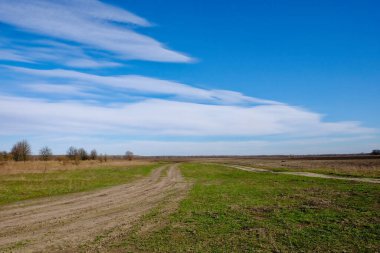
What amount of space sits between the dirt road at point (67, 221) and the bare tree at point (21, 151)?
9676cm

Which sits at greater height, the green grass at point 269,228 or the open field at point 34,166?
the open field at point 34,166

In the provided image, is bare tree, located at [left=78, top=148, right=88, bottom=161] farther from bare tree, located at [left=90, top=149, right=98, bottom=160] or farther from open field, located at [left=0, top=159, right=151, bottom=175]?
open field, located at [left=0, top=159, right=151, bottom=175]

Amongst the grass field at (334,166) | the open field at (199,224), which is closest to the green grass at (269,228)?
the open field at (199,224)

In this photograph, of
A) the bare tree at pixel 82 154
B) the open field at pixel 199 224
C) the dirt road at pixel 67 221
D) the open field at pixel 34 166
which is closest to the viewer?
the open field at pixel 199 224

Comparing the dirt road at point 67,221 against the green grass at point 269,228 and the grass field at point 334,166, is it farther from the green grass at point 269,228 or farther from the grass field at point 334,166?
the grass field at point 334,166

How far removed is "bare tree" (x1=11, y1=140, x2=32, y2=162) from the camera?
4272 inches

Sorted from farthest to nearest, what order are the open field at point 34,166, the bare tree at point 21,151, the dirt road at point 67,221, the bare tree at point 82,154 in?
the bare tree at point 82,154 < the bare tree at point 21,151 < the open field at point 34,166 < the dirt road at point 67,221

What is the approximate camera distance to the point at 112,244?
1097cm

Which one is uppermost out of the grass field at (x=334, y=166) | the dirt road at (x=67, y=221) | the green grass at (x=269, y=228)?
the dirt road at (x=67, y=221)

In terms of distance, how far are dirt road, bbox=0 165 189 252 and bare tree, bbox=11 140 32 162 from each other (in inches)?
3810

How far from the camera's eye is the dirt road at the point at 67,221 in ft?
36.9

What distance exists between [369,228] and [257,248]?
Result: 15.5ft

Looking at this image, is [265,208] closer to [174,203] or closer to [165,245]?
[174,203]

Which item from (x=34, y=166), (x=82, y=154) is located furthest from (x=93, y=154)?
(x=34, y=166)
